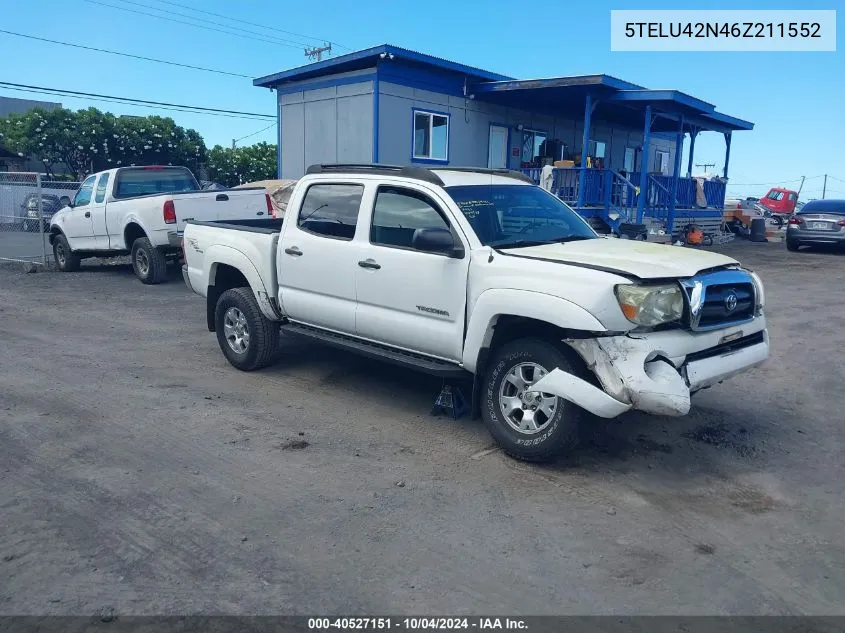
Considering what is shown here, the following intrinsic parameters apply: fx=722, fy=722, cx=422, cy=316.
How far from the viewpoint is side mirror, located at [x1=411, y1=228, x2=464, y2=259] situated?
16.6ft

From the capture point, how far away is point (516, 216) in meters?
5.70

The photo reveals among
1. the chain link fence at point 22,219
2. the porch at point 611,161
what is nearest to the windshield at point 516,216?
the chain link fence at point 22,219

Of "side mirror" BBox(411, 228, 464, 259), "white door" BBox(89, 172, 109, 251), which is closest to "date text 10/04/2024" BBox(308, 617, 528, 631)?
"side mirror" BBox(411, 228, 464, 259)

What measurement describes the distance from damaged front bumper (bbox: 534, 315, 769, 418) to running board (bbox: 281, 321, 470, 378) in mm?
877

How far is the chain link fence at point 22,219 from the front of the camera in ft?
49.1

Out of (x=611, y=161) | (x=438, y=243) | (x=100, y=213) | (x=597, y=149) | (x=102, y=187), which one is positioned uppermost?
(x=597, y=149)

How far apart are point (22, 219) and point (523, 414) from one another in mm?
14331

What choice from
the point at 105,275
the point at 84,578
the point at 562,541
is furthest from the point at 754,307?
the point at 105,275

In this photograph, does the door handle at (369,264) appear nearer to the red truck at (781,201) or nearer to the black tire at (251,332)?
the black tire at (251,332)

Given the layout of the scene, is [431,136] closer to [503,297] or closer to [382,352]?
[382,352]

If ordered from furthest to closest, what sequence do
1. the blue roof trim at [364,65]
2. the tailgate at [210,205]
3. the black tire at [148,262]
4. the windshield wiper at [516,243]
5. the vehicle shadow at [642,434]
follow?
1. the blue roof trim at [364,65]
2. the black tire at [148,262]
3. the tailgate at [210,205]
4. the windshield wiper at [516,243]
5. the vehicle shadow at [642,434]

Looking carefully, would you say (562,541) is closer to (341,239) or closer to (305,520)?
(305,520)

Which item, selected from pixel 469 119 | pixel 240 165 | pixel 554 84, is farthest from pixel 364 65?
pixel 240 165

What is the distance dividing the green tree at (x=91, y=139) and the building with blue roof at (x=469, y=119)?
3015cm
